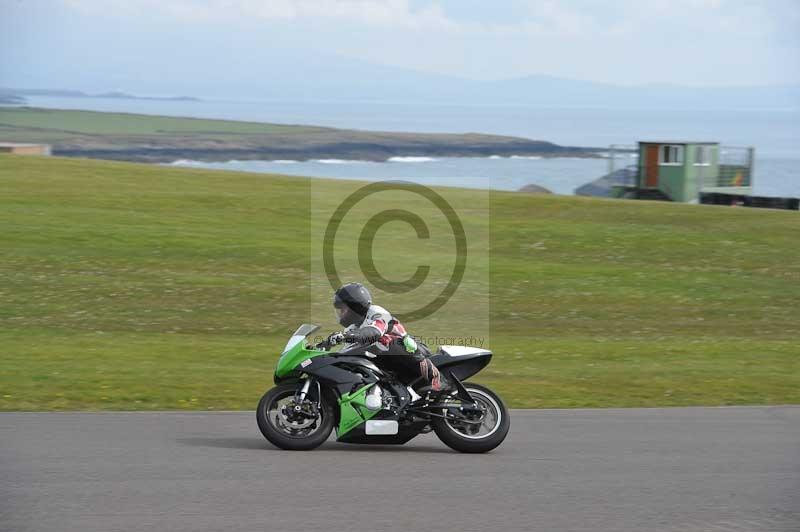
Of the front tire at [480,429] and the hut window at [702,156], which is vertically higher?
the hut window at [702,156]

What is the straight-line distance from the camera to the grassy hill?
13338 centimetres

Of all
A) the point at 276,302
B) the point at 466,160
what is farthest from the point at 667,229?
the point at 466,160

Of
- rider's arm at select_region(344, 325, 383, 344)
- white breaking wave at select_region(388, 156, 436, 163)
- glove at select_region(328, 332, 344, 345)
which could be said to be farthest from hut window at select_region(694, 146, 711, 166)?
white breaking wave at select_region(388, 156, 436, 163)

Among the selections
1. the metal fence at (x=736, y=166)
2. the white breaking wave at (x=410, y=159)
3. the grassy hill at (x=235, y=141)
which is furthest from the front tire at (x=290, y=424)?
the grassy hill at (x=235, y=141)

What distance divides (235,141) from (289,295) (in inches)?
5071

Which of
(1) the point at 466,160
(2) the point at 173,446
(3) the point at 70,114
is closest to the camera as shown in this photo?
(2) the point at 173,446

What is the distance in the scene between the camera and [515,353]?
1825cm

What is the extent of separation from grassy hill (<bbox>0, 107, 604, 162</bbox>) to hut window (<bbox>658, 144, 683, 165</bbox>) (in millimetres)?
72908

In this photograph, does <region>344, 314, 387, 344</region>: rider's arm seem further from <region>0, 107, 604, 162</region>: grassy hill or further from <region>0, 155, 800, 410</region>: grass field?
<region>0, 107, 604, 162</region>: grassy hill

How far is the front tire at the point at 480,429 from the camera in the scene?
33.8 ft

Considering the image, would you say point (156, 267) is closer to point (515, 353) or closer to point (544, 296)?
point (544, 296)

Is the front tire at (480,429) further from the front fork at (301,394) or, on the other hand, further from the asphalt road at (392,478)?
the front fork at (301,394)

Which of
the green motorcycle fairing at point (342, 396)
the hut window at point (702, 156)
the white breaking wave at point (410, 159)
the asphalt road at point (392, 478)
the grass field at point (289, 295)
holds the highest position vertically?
the hut window at point (702, 156)

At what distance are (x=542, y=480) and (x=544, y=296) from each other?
597 inches
